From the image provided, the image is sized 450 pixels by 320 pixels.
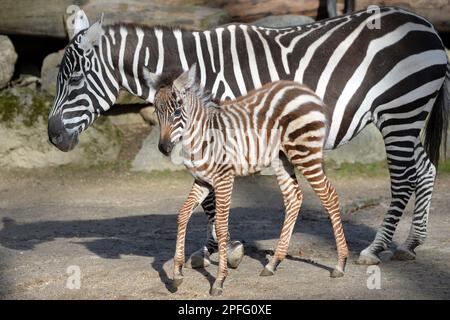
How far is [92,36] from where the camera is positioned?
7.42 metres

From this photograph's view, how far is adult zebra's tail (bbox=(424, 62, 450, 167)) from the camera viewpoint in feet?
26.0

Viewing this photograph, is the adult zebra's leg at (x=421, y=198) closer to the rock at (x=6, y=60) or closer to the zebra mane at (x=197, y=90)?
the zebra mane at (x=197, y=90)

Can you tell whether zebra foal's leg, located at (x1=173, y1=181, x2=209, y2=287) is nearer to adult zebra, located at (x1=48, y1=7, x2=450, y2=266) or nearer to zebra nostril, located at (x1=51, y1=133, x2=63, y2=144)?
adult zebra, located at (x1=48, y1=7, x2=450, y2=266)

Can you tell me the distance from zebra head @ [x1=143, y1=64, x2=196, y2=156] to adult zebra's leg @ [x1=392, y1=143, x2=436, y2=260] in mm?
2537

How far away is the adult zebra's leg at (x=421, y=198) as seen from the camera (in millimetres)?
7533

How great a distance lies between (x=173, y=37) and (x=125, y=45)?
440 mm

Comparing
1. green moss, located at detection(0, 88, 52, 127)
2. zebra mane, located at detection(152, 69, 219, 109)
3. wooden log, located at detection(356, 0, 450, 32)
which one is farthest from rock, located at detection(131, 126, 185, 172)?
zebra mane, located at detection(152, 69, 219, 109)

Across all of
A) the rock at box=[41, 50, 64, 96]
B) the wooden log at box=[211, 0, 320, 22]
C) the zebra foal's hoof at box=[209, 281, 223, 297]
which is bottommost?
the zebra foal's hoof at box=[209, 281, 223, 297]

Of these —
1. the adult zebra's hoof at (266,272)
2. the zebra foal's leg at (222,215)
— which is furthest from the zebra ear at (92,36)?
the adult zebra's hoof at (266,272)

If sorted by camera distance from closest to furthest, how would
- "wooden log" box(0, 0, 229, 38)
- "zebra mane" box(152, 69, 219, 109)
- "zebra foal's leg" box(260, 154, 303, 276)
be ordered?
"zebra mane" box(152, 69, 219, 109)
"zebra foal's leg" box(260, 154, 303, 276)
"wooden log" box(0, 0, 229, 38)

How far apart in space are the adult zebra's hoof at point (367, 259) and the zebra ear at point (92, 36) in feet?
9.92

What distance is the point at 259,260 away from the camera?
24.0ft

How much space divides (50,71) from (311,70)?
747 cm
